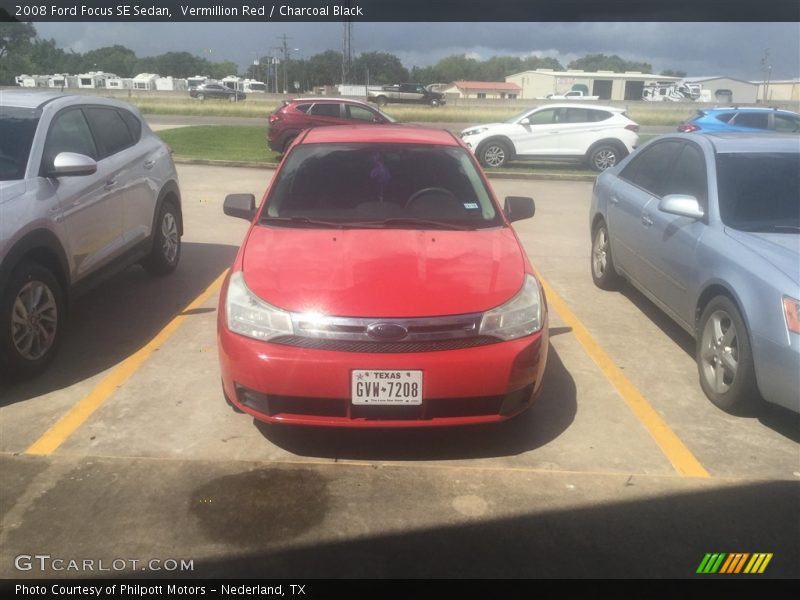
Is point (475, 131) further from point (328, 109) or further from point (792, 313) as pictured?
point (792, 313)

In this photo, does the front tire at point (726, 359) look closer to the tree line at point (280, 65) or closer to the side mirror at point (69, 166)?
the side mirror at point (69, 166)

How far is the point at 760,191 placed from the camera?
4.73m

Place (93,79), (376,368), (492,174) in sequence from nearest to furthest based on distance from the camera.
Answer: (376,368), (492,174), (93,79)

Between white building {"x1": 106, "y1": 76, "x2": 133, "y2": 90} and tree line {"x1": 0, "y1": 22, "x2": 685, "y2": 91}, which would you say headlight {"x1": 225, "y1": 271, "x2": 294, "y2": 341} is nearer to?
tree line {"x1": 0, "y1": 22, "x2": 685, "y2": 91}

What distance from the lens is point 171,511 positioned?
308cm

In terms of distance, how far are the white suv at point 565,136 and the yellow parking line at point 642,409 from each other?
10940 mm

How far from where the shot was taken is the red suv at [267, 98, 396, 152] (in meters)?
16.7

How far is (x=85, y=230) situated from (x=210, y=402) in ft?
5.97

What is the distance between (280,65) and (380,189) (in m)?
103

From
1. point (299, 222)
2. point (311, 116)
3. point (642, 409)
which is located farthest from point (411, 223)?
point (311, 116)

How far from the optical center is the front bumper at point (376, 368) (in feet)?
10.6

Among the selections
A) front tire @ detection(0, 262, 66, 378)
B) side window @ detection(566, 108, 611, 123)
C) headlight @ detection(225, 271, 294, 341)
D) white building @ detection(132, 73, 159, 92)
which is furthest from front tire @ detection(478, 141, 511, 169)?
white building @ detection(132, 73, 159, 92)

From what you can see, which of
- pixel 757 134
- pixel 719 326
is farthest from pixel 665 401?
pixel 757 134

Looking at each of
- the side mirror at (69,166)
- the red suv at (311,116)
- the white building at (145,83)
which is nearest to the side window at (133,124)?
the side mirror at (69,166)
